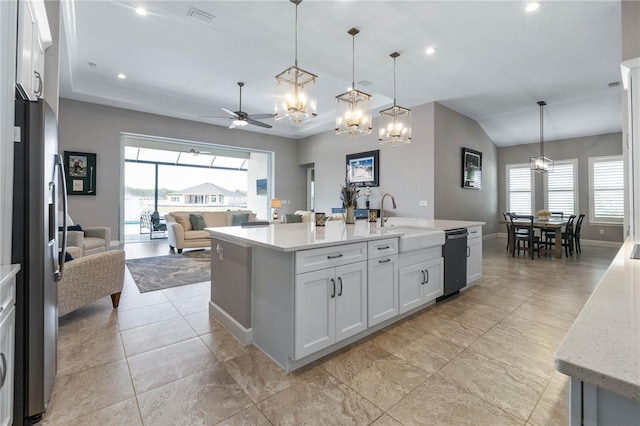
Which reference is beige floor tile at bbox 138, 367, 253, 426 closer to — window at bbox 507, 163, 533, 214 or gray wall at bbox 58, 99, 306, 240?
gray wall at bbox 58, 99, 306, 240

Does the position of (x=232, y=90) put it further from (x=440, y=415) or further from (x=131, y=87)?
(x=440, y=415)

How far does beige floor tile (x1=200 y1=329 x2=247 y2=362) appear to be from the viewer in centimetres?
217

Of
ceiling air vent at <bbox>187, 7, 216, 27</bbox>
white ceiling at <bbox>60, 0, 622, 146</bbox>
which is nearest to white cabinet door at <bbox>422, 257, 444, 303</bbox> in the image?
white ceiling at <bbox>60, 0, 622, 146</bbox>

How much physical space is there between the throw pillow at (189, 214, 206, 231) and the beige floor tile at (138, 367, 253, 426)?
16.2 ft

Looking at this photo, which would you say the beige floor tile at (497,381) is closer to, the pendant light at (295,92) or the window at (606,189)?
the pendant light at (295,92)

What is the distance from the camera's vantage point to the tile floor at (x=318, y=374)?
5.15 feet

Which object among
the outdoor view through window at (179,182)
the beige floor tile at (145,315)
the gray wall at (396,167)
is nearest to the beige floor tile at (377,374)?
the beige floor tile at (145,315)

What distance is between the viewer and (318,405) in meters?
1.63

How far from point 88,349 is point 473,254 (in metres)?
3.98

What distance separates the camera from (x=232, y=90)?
235 inches

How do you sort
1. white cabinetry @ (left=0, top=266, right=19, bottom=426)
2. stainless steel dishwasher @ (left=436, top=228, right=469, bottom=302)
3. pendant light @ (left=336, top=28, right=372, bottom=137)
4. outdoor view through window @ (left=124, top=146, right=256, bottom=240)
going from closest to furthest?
white cabinetry @ (left=0, top=266, right=19, bottom=426) < stainless steel dishwasher @ (left=436, top=228, right=469, bottom=302) < pendant light @ (left=336, top=28, right=372, bottom=137) < outdoor view through window @ (left=124, top=146, right=256, bottom=240)

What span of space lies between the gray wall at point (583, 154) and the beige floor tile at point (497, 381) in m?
7.99

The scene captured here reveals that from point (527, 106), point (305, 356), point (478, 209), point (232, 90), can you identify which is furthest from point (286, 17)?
point (478, 209)

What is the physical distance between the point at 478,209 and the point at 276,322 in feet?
23.4
